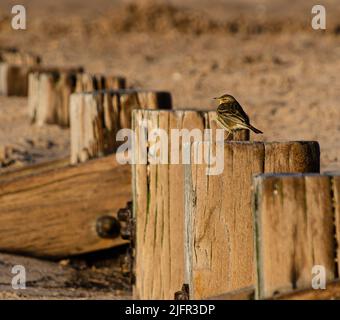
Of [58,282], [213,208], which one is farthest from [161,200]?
[58,282]

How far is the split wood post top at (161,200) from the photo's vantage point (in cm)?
632

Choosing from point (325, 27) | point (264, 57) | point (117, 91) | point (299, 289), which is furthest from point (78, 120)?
point (325, 27)

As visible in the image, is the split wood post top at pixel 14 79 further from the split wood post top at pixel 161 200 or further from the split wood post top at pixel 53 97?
the split wood post top at pixel 161 200

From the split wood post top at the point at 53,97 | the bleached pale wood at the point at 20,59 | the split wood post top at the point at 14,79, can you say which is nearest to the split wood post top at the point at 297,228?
the split wood post top at the point at 53,97

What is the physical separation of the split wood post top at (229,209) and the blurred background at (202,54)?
2948 millimetres

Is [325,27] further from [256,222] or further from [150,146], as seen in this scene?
[256,222]

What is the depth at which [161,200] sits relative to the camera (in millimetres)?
6461

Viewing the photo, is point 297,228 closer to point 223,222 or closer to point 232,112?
point 223,222

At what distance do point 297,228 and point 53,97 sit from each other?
6331 mm

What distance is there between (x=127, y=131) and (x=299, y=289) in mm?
3688

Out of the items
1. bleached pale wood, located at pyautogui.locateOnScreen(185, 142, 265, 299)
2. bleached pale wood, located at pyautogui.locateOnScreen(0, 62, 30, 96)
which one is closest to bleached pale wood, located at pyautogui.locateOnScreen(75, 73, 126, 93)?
bleached pale wood, located at pyautogui.locateOnScreen(0, 62, 30, 96)

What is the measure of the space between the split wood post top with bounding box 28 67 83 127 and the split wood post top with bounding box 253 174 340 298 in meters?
6.12
